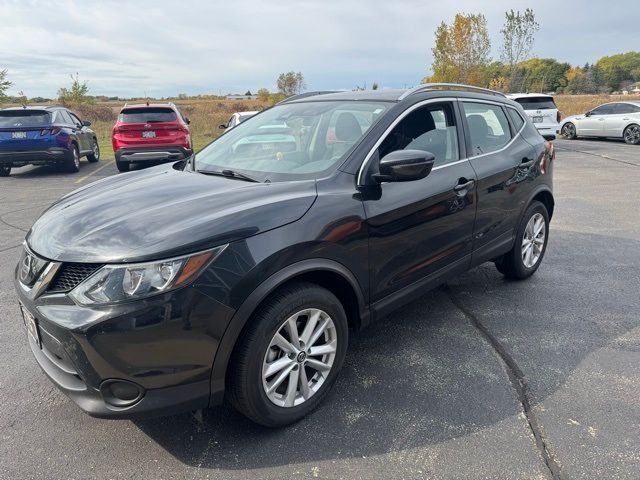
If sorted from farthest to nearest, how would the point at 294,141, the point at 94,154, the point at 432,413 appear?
the point at 94,154
the point at 294,141
the point at 432,413

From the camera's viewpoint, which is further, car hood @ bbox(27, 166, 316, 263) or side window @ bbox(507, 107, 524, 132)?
side window @ bbox(507, 107, 524, 132)

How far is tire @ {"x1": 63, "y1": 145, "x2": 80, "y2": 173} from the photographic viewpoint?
39.6 feet

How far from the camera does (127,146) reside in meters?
11.4

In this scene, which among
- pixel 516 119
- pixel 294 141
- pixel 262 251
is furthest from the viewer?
pixel 516 119

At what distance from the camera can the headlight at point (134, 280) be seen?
81.7 inches

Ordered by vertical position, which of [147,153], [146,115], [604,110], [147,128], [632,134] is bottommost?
[632,134]

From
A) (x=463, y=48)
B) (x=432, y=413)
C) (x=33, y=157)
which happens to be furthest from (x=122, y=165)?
(x=463, y=48)

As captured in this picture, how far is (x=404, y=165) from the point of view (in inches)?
108

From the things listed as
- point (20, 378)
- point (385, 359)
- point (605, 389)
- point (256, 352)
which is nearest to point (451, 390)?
point (385, 359)

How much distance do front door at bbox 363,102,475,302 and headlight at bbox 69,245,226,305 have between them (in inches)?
45.9

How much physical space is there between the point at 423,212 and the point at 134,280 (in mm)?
1871

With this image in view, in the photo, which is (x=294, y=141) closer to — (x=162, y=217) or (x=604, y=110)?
(x=162, y=217)

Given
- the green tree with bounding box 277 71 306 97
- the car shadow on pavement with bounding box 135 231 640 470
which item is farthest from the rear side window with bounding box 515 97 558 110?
the green tree with bounding box 277 71 306 97

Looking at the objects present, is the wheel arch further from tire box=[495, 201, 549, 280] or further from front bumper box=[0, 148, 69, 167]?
front bumper box=[0, 148, 69, 167]
